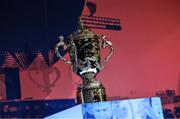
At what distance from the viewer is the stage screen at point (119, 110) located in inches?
37.3

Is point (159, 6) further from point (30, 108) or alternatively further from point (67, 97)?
point (30, 108)

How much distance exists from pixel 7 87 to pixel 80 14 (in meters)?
0.52

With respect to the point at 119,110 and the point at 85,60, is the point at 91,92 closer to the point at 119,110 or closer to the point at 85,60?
the point at 85,60

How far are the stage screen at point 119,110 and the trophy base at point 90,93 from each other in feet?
0.86

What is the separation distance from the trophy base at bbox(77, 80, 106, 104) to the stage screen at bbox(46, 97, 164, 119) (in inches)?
10.3

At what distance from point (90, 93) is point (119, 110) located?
1.18 feet

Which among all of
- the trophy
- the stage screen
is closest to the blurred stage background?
the trophy

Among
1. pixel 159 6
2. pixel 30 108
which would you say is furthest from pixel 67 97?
pixel 159 6

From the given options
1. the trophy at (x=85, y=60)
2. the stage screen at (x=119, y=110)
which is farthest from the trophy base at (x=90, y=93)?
the stage screen at (x=119, y=110)

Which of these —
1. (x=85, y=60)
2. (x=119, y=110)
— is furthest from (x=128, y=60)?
(x=119, y=110)

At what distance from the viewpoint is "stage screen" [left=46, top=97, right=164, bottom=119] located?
95 cm

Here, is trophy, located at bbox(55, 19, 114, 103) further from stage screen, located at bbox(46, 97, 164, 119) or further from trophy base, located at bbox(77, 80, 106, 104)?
stage screen, located at bbox(46, 97, 164, 119)

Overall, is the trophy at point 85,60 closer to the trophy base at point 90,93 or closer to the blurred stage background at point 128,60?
the trophy base at point 90,93

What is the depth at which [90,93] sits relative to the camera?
1.34 m
